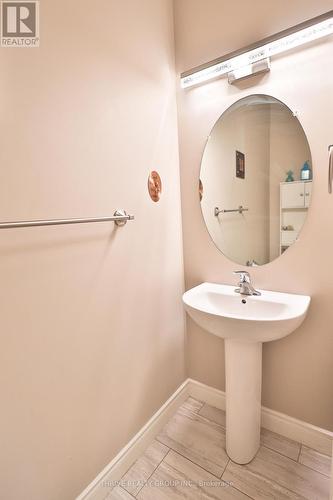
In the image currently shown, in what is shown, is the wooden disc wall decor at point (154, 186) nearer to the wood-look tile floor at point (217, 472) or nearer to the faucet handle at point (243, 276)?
the faucet handle at point (243, 276)

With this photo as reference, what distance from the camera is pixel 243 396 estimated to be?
1.19m

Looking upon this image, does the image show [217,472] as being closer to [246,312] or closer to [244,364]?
[244,364]

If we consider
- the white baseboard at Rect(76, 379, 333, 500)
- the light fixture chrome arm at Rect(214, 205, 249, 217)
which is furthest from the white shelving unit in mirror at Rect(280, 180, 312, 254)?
the white baseboard at Rect(76, 379, 333, 500)

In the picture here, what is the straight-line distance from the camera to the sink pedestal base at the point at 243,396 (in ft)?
3.85

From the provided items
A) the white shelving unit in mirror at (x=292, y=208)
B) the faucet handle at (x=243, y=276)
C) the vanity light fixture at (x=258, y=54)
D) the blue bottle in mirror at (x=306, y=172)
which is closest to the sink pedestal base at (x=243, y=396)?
the faucet handle at (x=243, y=276)

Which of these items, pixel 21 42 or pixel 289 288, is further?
pixel 289 288

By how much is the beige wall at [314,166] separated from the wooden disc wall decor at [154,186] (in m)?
0.23

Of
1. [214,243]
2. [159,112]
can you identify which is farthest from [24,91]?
[214,243]

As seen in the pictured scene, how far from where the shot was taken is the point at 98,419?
3.47 ft

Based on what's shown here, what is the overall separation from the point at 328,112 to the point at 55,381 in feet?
5.05

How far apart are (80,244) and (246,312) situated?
2.83 feet

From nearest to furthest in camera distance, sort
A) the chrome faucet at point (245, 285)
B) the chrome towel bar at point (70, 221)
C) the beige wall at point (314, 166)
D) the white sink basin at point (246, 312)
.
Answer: the chrome towel bar at point (70, 221) < the white sink basin at point (246, 312) < the beige wall at point (314, 166) < the chrome faucet at point (245, 285)

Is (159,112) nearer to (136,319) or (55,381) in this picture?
(136,319)

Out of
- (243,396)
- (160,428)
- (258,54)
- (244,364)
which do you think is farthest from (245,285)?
(258,54)
